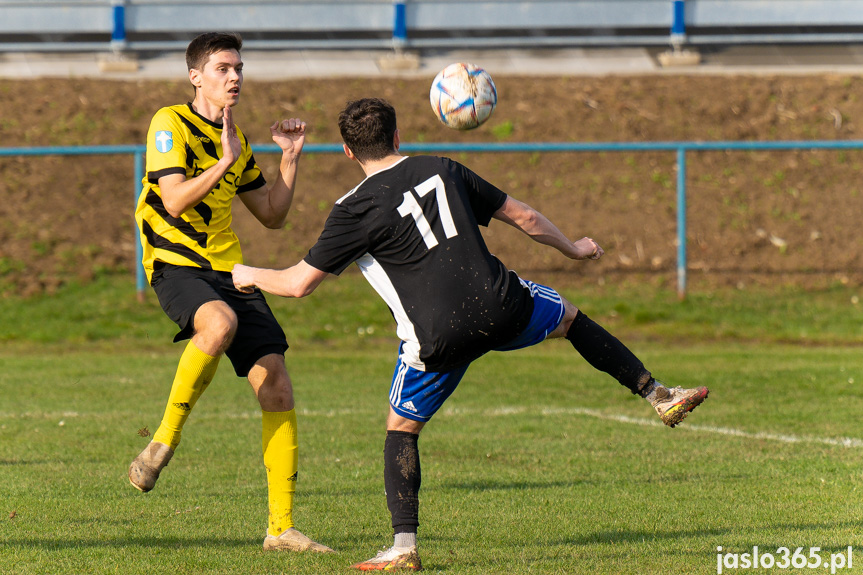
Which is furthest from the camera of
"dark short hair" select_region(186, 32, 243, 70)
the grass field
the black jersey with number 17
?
"dark short hair" select_region(186, 32, 243, 70)

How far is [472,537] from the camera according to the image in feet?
16.4

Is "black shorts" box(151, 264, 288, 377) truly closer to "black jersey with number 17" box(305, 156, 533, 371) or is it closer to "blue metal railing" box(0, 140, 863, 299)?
"black jersey with number 17" box(305, 156, 533, 371)

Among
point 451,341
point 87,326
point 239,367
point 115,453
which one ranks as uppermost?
point 451,341

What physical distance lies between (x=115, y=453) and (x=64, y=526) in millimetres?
1957

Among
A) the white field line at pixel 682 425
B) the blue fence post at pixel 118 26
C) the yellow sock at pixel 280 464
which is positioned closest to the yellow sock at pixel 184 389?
the yellow sock at pixel 280 464

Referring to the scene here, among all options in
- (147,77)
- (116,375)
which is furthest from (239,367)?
(147,77)

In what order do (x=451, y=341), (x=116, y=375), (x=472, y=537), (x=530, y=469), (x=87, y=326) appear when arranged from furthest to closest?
(x=87, y=326) → (x=116, y=375) → (x=530, y=469) → (x=472, y=537) → (x=451, y=341)

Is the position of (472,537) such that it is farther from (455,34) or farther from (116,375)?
(455,34)

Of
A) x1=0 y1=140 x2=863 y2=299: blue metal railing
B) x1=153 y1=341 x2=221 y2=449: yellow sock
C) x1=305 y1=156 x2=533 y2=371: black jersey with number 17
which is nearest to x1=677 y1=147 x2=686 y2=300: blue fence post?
x1=0 y1=140 x2=863 y2=299: blue metal railing

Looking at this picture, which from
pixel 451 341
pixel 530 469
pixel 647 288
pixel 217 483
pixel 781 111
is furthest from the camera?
pixel 781 111

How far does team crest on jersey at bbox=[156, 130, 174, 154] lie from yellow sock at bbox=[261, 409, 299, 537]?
1.42 meters

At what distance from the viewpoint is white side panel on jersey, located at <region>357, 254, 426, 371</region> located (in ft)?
14.5

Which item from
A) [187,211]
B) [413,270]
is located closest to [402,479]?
[413,270]

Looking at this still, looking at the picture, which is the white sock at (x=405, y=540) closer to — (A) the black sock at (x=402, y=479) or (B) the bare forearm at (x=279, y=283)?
(A) the black sock at (x=402, y=479)
